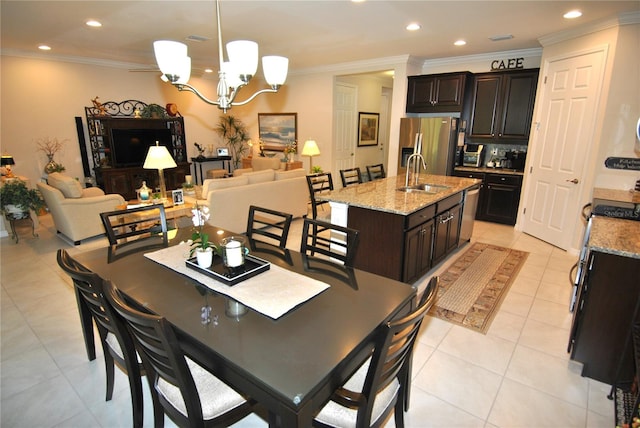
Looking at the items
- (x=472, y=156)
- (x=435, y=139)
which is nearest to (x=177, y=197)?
(x=435, y=139)

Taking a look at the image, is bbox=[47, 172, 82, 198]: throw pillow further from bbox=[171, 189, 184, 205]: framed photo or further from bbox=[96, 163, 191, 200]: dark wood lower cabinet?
bbox=[96, 163, 191, 200]: dark wood lower cabinet

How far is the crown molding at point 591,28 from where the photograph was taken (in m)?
3.52

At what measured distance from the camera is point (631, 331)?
1.96 m

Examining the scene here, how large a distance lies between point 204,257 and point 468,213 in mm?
3650

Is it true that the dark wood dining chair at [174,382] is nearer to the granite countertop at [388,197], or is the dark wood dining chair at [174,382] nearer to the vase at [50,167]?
the granite countertop at [388,197]

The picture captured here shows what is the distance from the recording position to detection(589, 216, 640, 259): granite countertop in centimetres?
193

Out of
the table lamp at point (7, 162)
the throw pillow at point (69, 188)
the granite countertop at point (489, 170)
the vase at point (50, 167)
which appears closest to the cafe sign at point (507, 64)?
the granite countertop at point (489, 170)

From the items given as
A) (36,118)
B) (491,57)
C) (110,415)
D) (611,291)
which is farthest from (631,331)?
(36,118)

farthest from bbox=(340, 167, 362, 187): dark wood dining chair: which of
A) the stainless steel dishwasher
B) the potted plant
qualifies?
the potted plant

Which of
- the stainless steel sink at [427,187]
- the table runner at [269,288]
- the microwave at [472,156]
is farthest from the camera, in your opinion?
the microwave at [472,156]

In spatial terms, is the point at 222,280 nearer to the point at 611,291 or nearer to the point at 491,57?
the point at 611,291

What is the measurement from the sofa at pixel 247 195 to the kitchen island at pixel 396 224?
165cm

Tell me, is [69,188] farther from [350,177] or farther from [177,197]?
[350,177]

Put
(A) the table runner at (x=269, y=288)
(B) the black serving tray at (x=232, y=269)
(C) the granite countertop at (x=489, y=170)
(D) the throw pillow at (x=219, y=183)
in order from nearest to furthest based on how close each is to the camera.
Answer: (A) the table runner at (x=269, y=288), (B) the black serving tray at (x=232, y=269), (D) the throw pillow at (x=219, y=183), (C) the granite countertop at (x=489, y=170)
